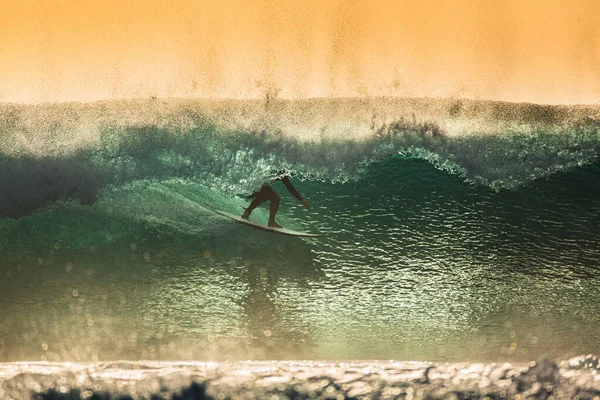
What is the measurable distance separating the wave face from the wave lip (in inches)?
45.5

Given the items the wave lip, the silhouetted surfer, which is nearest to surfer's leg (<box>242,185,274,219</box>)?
the silhouetted surfer

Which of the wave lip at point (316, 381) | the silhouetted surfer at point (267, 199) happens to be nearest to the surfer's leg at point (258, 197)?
the silhouetted surfer at point (267, 199)

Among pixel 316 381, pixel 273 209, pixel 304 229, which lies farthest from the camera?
pixel 304 229

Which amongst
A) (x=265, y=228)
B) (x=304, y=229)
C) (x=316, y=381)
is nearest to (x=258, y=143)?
(x=265, y=228)

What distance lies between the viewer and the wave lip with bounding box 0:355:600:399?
2.74 meters

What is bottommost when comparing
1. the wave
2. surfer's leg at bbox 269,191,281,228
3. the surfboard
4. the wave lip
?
the wave lip

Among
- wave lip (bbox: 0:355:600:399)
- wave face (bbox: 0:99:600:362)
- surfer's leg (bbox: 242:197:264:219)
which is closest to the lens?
wave lip (bbox: 0:355:600:399)

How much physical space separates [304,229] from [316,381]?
190 centimetres

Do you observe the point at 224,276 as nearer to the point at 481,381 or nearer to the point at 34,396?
the point at 34,396

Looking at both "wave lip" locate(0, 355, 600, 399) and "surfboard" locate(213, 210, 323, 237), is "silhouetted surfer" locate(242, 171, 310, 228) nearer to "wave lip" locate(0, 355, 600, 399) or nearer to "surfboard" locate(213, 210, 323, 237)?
"surfboard" locate(213, 210, 323, 237)

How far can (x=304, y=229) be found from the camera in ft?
15.1

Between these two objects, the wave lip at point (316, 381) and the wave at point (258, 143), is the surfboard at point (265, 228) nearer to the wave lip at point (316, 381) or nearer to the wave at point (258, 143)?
the wave at point (258, 143)

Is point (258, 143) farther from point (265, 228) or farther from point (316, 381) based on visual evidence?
point (316, 381)

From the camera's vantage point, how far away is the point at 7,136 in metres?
4.31
